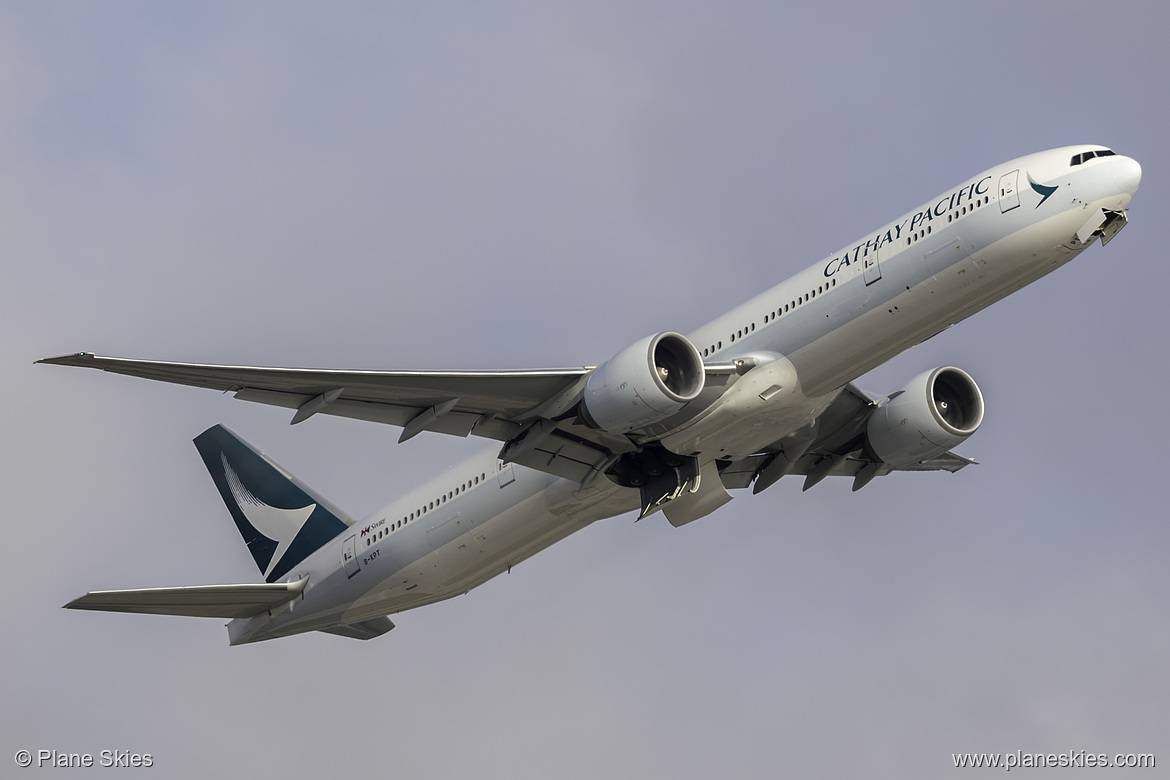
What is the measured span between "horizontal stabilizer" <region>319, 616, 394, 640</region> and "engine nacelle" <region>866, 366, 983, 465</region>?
46.9 feet

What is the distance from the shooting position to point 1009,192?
26594 mm

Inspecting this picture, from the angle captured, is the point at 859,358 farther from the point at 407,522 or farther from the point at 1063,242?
the point at 407,522

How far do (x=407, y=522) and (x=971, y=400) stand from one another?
13982 mm

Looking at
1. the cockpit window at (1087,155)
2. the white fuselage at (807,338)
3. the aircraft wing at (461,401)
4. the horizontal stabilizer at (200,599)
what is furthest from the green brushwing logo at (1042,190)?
Answer: the horizontal stabilizer at (200,599)

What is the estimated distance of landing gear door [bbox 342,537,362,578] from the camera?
113 ft

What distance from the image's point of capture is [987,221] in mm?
26578

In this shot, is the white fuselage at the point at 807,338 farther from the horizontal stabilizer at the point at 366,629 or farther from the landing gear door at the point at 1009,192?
A: the horizontal stabilizer at the point at 366,629

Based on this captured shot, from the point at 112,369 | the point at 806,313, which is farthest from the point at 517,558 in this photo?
the point at 112,369

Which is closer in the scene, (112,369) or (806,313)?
(112,369)

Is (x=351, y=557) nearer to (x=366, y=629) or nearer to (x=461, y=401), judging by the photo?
(x=366, y=629)

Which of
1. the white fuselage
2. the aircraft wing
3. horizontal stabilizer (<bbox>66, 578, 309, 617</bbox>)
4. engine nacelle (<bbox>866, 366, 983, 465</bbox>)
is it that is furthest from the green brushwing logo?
horizontal stabilizer (<bbox>66, 578, 309, 617</bbox>)

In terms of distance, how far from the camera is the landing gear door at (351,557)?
3444cm

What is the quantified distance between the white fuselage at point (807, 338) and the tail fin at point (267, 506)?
2.98 meters

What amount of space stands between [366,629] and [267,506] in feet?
14.8
